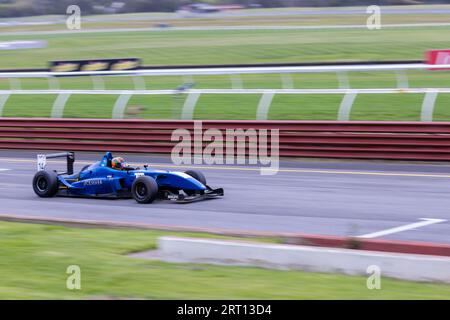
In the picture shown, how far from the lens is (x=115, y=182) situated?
1362 centimetres

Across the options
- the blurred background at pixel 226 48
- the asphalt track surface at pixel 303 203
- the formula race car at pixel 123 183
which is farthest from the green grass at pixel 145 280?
the blurred background at pixel 226 48

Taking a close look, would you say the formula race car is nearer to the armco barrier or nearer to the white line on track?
the white line on track

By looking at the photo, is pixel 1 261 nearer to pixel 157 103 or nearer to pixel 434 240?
pixel 434 240

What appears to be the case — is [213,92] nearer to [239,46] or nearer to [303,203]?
[303,203]

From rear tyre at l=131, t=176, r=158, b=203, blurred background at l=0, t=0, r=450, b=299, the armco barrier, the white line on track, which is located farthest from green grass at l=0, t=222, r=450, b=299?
the armco barrier

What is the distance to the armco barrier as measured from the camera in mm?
17359

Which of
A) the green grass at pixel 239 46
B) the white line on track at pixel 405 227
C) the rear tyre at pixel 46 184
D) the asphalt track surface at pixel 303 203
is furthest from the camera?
the green grass at pixel 239 46

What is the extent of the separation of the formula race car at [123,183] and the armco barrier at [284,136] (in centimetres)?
534

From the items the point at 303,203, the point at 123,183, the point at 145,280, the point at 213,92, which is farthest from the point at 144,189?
the point at 213,92

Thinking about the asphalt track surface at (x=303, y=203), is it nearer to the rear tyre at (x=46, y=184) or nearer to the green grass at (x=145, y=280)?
the rear tyre at (x=46, y=184)

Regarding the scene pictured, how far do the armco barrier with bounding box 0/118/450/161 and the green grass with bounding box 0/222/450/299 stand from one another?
9.69m

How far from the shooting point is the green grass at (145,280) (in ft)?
21.9

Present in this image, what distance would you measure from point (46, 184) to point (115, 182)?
138 cm

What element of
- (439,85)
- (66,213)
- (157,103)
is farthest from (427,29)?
(66,213)
